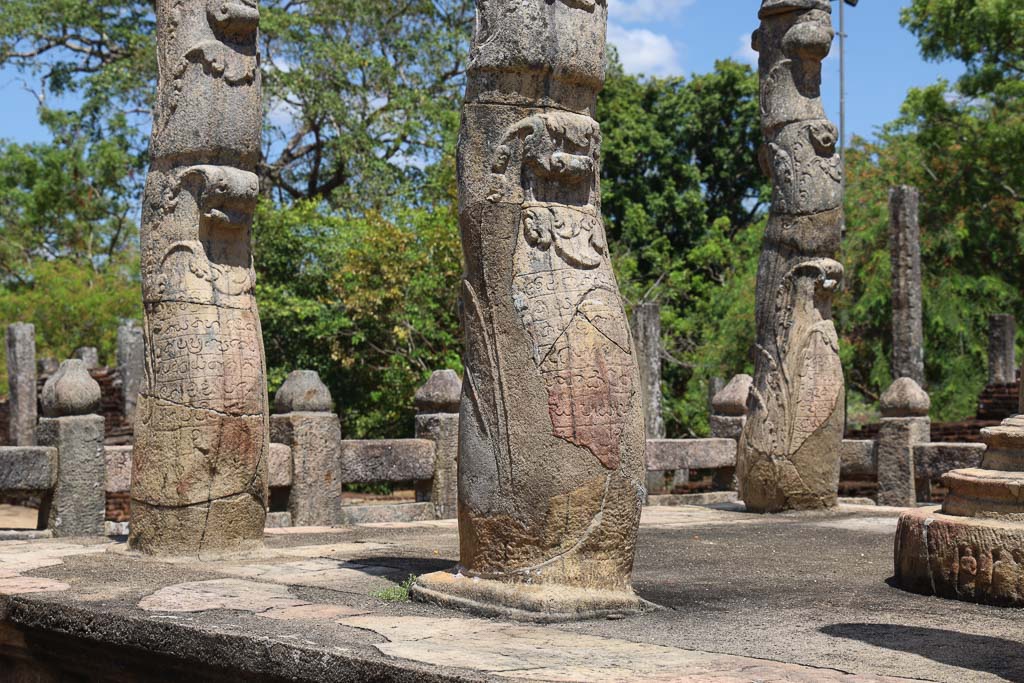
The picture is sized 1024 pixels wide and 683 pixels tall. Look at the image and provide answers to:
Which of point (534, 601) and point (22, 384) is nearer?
point (534, 601)

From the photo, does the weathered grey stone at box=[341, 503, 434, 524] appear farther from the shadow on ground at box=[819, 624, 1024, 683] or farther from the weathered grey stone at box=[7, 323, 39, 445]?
the weathered grey stone at box=[7, 323, 39, 445]

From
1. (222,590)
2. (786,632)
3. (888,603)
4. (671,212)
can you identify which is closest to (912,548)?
(888,603)

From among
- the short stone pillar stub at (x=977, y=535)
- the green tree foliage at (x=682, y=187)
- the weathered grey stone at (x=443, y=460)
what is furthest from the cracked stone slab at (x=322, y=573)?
the green tree foliage at (x=682, y=187)

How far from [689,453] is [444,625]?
25.9 feet

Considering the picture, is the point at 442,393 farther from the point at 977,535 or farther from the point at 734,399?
the point at 977,535

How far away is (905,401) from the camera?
11.7 metres

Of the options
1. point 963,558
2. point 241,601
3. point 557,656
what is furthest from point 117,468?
point 963,558

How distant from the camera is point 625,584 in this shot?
5438 mm

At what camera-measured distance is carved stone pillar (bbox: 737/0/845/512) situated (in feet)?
34.3

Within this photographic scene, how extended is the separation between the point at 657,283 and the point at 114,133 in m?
12.7

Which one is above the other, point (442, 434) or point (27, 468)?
point (442, 434)

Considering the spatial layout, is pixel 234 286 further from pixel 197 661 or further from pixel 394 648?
pixel 394 648

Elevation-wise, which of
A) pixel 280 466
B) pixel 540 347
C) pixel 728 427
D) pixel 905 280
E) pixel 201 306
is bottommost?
pixel 280 466

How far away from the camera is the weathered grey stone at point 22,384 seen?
17.7 meters
